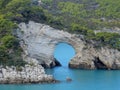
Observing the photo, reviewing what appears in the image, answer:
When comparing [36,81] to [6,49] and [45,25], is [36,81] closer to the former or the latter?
[6,49]

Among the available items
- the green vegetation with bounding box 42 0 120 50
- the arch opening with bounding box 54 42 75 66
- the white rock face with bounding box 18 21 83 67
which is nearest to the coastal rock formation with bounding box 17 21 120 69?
the white rock face with bounding box 18 21 83 67

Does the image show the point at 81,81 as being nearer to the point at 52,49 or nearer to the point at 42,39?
the point at 52,49

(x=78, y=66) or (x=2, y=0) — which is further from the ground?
(x=2, y=0)

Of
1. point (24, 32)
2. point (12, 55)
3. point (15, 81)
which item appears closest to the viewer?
point (15, 81)

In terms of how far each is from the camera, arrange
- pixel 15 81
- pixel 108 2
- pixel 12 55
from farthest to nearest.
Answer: pixel 108 2, pixel 12 55, pixel 15 81

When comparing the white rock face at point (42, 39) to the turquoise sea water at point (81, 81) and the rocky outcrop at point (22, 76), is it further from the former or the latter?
the rocky outcrop at point (22, 76)

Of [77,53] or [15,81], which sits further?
[77,53]

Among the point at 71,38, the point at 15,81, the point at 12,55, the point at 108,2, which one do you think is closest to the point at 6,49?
the point at 12,55
